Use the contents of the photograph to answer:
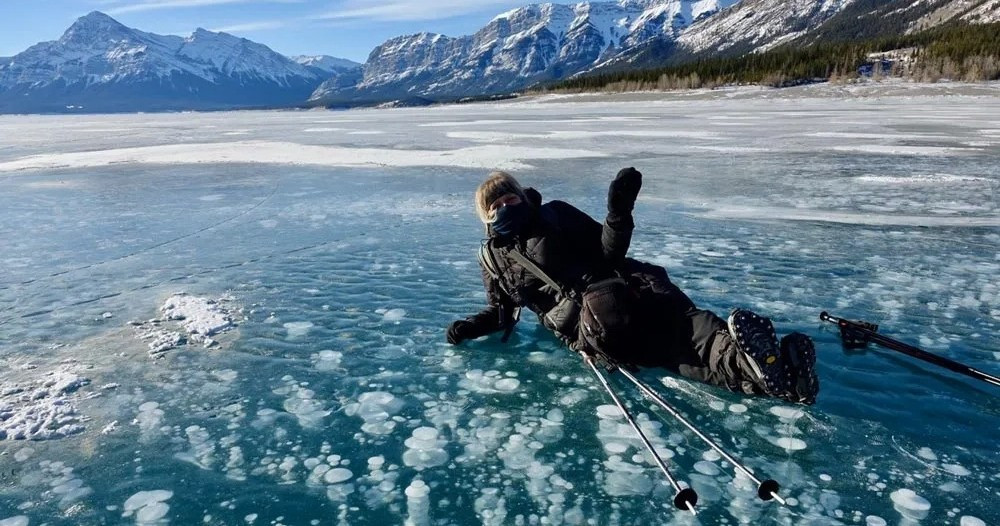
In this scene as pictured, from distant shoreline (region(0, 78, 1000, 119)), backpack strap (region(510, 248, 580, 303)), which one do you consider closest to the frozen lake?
backpack strap (region(510, 248, 580, 303))

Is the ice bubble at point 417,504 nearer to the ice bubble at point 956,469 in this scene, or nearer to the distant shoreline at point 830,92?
the ice bubble at point 956,469

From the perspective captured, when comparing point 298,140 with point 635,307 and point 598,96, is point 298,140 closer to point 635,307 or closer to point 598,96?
point 635,307

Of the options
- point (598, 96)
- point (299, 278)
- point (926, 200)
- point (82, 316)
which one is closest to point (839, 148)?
point (926, 200)

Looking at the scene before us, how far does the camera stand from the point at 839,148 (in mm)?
18484

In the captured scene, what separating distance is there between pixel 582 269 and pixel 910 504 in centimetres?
240

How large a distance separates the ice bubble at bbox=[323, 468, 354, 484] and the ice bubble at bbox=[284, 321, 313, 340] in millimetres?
2259

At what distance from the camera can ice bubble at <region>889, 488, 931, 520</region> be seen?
10.4 ft

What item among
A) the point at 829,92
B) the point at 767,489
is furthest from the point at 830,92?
the point at 767,489

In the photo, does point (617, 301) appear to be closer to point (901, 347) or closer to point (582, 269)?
point (582, 269)

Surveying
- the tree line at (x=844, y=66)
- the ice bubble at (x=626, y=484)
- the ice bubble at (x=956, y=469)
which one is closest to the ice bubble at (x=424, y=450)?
the ice bubble at (x=626, y=484)

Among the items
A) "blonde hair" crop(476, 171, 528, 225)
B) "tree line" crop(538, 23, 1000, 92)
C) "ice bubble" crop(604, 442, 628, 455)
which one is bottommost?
"ice bubble" crop(604, 442, 628, 455)

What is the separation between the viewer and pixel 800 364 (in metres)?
3.90

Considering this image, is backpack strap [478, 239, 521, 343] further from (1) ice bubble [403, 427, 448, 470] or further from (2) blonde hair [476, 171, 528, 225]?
(1) ice bubble [403, 427, 448, 470]

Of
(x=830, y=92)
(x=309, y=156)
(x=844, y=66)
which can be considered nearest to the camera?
(x=309, y=156)
